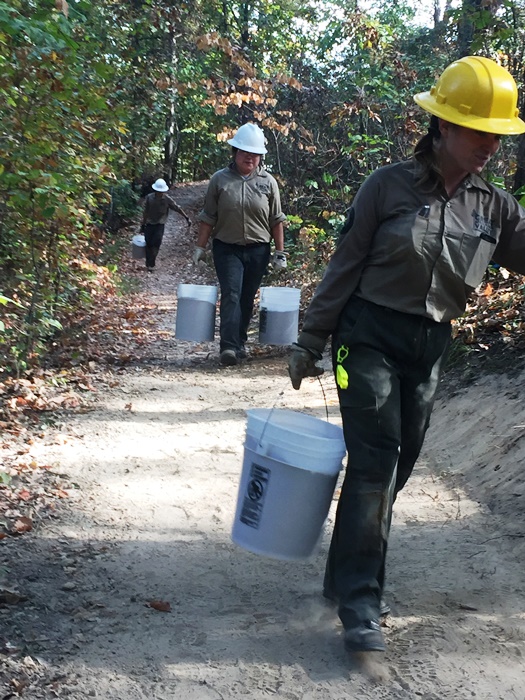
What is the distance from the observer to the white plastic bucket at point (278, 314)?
8.96 metres

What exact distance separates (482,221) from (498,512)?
2.17 metres

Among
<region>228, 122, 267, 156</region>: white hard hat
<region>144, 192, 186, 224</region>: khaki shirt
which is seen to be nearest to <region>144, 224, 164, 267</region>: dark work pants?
<region>144, 192, 186, 224</region>: khaki shirt

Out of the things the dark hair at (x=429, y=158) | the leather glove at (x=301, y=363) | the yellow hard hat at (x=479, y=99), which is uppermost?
the yellow hard hat at (x=479, y=99)

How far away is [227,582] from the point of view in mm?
4012

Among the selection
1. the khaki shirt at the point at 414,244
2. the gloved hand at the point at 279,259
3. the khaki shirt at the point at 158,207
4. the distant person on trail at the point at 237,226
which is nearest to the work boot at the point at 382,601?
the khaki shirt at the point at 414,244

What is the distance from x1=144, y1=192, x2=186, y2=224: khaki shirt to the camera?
62.8ft

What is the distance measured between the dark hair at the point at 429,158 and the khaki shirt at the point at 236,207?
536 cm

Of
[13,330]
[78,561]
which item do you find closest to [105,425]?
[13,330]

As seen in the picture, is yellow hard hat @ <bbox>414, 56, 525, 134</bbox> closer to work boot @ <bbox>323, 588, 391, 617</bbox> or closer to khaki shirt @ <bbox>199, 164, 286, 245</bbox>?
work boot @ <bbox>323, 588, 391, 617</bbox>

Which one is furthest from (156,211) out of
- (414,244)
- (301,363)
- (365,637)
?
(365,637)

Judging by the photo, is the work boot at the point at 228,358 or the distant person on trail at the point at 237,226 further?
the work boot at the point at 228,358

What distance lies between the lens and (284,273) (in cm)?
1564

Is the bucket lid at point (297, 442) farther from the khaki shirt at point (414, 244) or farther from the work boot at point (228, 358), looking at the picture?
the work boot at point (228, 358)

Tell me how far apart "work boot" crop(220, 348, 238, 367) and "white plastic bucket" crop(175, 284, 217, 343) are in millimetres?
323
